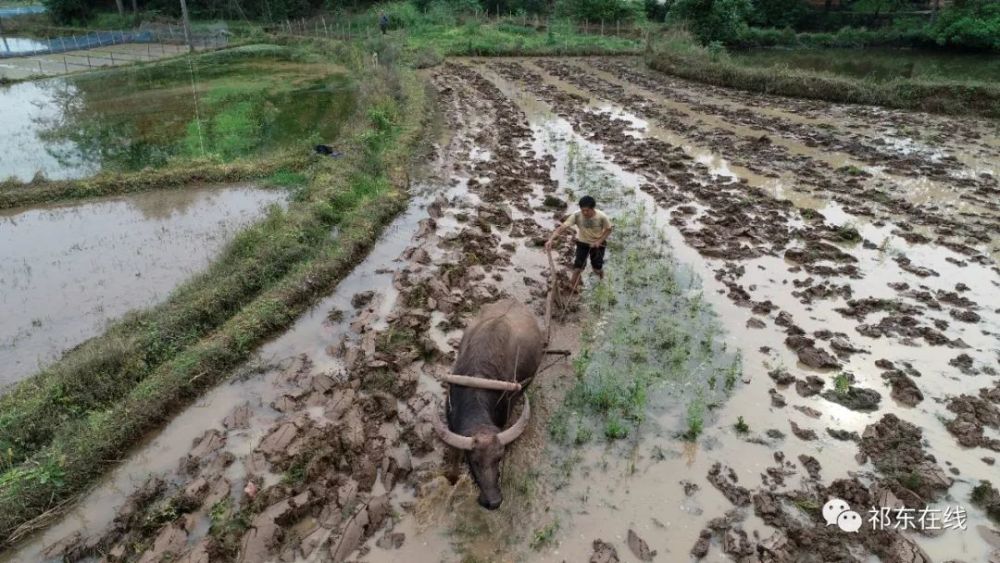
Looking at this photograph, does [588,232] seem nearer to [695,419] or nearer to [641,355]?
[641,355]

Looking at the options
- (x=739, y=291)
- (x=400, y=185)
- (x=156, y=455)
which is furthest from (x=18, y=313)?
(x=739, y=291)

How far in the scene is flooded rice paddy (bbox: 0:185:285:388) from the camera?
25.3 feet

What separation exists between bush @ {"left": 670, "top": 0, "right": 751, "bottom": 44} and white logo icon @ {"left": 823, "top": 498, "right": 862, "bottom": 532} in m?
28.1

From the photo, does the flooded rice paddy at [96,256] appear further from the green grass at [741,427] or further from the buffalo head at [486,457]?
the green grass at [741,427]

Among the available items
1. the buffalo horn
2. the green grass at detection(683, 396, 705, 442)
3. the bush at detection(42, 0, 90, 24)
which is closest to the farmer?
the green grass at detection(683, 396, 705, 442)

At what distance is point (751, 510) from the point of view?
4.90 metres

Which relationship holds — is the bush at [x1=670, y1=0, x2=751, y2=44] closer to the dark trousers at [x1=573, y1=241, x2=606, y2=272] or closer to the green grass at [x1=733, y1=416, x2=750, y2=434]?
the dark trousers at [x1=573, y1=241, x2=606, y2=272]

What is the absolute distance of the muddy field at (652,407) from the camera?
15.5ft

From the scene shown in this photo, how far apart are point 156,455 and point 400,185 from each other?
804cm

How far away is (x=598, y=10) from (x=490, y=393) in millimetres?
40908

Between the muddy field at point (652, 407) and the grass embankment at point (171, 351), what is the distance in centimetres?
27

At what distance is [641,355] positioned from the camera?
6.90 metres

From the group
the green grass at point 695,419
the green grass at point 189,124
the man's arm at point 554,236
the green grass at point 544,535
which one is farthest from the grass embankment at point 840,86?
the green grass at point 544,535

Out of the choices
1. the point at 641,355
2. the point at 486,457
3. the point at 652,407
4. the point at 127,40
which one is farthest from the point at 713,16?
the point at 127,40
